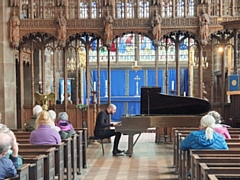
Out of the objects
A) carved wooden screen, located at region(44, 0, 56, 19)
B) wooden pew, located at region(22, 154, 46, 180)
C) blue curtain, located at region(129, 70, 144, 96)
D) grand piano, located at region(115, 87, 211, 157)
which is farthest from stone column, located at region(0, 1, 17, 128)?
blue curtain, located at region(129, 70, 144, 96)

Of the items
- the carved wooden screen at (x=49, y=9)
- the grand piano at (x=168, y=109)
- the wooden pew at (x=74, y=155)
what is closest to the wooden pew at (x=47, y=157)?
the wooden pew at (x=74, y=155)

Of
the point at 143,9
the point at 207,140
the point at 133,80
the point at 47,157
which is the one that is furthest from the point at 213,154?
the point at 133,80

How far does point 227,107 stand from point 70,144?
676 centimetres

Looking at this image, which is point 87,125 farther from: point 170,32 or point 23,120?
point 170,32

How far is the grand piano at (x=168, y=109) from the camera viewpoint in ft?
33.6

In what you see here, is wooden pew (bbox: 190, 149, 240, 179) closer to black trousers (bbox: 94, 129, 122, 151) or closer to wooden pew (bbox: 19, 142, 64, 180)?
wooden pew (bbox: 19, 142, 64, 180)

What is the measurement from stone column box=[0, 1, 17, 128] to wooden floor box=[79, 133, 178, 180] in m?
2.41

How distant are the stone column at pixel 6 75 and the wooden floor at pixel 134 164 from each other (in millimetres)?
2413

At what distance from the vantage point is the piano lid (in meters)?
10.9

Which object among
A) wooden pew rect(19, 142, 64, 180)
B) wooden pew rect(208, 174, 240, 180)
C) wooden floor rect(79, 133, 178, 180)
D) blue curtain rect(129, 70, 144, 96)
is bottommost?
wooden floor rect(79, 133, 178, 180)

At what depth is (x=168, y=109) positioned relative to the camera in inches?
438

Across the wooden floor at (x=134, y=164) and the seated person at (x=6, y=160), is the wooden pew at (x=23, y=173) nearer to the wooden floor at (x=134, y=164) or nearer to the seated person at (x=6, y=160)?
the seated person at (x=6, y=160)

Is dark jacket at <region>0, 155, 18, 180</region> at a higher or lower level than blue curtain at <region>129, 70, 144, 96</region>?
lower

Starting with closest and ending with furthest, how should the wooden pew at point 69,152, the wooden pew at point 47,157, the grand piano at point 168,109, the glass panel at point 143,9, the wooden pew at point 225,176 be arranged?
the wooden pew at point 225,176 → the wooden pew at point 47,157 → the wooden pew at point 69,152 → the grand piano at point 168,109 → the glass panel at point 143,9
